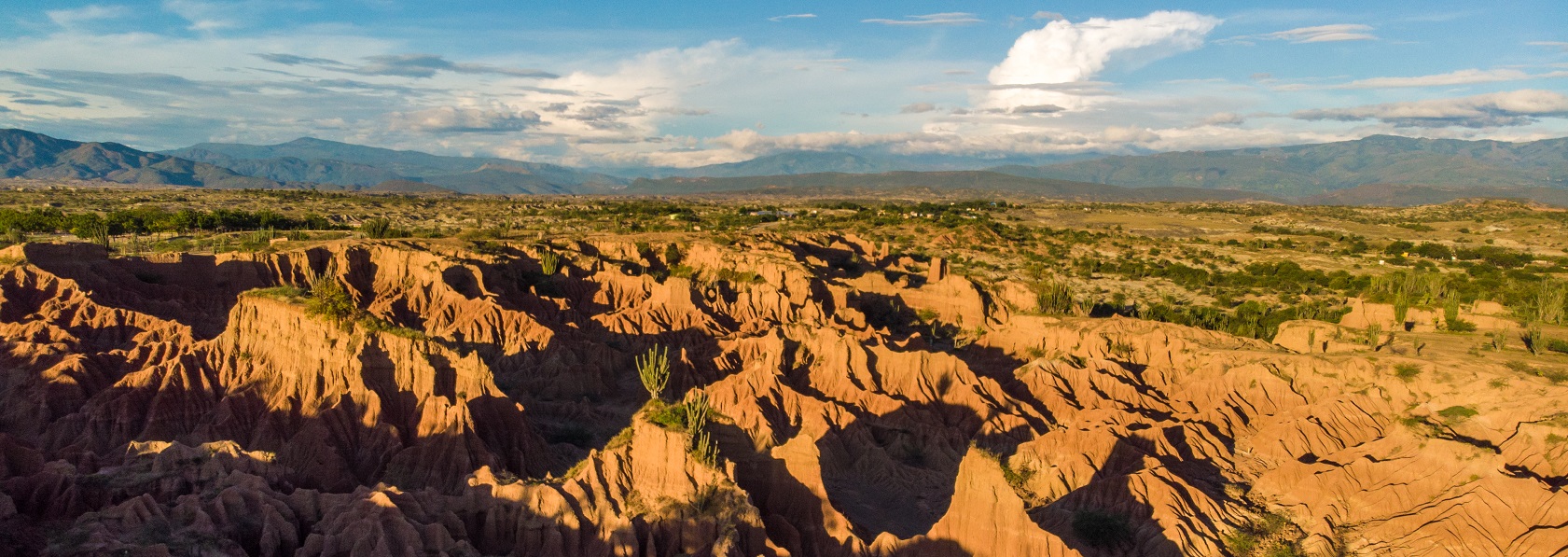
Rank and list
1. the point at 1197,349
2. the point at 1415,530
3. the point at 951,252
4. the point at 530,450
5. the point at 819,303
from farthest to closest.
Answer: the point at 951,252, the point at 819,303, the point at 1197,349, the point at 530,450, the point at 1415,530

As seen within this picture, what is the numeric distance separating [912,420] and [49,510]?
24.4 metres

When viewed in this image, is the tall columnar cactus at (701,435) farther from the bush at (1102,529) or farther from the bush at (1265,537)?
the bush at (1265,537)

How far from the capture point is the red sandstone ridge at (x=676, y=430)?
747 inches

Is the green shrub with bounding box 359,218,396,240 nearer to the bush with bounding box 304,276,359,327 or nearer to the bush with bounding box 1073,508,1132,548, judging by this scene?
the bush with bounding box 304,276,359,327

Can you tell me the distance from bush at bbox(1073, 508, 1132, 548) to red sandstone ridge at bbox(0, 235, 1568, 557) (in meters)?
0.10

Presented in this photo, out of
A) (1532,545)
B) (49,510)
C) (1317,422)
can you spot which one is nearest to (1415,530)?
(1532,545)

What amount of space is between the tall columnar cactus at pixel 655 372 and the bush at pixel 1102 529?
11.5 meters

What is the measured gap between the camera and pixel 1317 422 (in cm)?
3300

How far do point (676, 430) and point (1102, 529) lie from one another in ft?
36.9

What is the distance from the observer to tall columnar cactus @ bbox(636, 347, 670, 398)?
95.7ft

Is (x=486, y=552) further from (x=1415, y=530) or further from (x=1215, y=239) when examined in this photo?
(x=1215, y=239)

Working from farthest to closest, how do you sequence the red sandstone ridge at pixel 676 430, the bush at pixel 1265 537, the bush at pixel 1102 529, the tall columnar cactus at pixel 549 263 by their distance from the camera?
1. the tall columnar cactus at pixel 549 263
2. the bush at pixel 1265 537
3. the bush at pixel 1102 529
4. the red sandstone ridge at pixel 676 430

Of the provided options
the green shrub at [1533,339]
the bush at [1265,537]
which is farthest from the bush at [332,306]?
the green shrub at [1533,339]

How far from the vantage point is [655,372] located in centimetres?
3228
